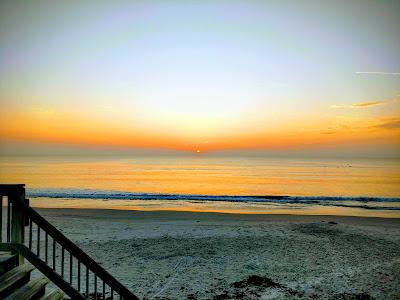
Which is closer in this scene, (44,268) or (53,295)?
(44,268)

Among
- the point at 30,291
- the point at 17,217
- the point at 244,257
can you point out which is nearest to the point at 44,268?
the point at 30,291

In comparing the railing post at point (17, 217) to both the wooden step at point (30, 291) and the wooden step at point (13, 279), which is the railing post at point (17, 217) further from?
the wooden step at point (30, 291)

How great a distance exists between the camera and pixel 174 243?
14672 mm

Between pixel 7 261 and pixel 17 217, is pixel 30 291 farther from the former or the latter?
pixel 17 217

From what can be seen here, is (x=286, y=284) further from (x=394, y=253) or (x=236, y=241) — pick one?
(x=394, y=253)

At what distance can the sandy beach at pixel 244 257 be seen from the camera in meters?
9.56

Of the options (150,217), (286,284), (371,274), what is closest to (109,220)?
(150,217)

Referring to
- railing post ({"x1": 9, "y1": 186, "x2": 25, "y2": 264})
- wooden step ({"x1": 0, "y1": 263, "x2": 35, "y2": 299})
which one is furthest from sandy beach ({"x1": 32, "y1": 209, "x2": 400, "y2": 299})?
railing post ({"x1": 9, "y1": 186, "x2": 25, "y2": 264})

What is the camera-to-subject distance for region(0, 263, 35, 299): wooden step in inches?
201

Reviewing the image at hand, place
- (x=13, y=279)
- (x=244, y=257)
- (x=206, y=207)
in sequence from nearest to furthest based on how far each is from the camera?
1. (x=13, y=279)
2. (x=244, y=257)
3. (x=206, y=207)

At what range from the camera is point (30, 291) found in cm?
552

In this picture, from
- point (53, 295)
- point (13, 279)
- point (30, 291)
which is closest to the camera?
point (13, 279)

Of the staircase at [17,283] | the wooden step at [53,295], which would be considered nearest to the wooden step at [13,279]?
the staircase at [17,283]

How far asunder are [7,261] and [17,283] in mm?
413
